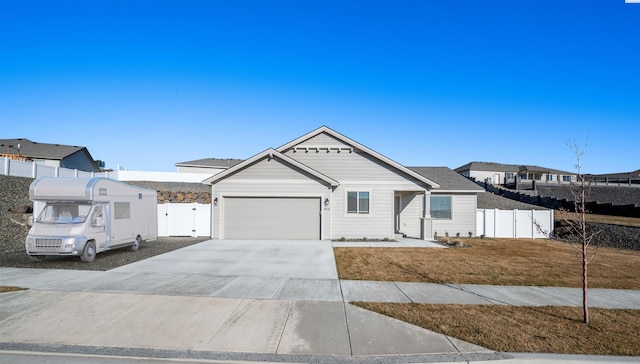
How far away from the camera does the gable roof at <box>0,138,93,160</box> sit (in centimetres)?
3531

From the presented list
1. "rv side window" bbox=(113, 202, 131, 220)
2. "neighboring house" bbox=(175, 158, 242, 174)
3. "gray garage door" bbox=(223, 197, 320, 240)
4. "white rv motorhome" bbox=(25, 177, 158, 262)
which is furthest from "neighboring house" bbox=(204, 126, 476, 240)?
"neighboring house" bbox=(175, 158, 242, 174)

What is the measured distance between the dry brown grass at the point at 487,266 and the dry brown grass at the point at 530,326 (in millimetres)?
2282

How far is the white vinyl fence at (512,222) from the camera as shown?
19.6 m

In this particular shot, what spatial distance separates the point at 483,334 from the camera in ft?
16.6

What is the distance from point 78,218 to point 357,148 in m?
13.2

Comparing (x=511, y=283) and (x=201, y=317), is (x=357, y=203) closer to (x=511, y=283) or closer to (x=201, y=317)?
(x=511, y=283)

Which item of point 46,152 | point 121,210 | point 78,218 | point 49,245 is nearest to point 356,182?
point 121,210

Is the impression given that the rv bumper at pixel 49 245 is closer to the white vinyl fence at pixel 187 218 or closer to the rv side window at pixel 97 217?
the rv side window at pixel 97 217

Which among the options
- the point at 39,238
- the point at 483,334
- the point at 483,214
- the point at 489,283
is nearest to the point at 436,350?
the point at 483,334

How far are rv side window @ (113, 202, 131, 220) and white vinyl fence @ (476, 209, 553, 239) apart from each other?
64.4 feet

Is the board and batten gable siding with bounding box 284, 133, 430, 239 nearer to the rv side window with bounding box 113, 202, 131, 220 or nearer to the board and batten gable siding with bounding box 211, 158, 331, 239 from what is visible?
the board and batten gable siding with bounding box 211, 158, 331, 239

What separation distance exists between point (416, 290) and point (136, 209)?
1194cm

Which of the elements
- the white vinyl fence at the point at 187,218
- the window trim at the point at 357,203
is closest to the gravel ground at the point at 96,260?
the white vinyl fence at the point at 187,218

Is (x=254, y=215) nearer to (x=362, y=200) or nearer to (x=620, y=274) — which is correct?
(x=362, y=200)
